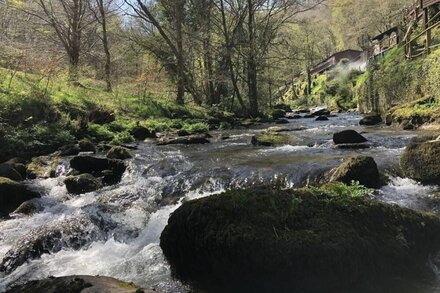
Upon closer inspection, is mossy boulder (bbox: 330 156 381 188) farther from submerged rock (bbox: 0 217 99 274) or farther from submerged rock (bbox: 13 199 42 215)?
submerged rock (bbox: 13 199 42 215)

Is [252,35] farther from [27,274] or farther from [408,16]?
[27,274]

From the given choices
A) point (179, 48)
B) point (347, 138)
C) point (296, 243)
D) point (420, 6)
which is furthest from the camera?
point (179, 48)

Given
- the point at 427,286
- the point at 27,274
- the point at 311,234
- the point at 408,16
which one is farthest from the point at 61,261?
the point at 408,16

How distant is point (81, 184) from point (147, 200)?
7.36 ft

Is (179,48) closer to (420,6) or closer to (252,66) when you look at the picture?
(252,66)

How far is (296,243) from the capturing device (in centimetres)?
506

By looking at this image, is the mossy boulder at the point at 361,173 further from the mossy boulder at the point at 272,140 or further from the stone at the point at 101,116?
the stone at the point at 101,116

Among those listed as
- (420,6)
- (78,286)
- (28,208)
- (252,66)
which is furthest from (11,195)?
(420,6)

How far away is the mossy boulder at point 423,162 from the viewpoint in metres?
8.85

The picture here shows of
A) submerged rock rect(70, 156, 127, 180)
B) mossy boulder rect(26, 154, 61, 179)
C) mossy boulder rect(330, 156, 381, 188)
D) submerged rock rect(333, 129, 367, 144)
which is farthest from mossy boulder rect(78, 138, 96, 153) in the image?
mossy boulder rect(330, 156, 381, 188)

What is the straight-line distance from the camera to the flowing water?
6613 mm

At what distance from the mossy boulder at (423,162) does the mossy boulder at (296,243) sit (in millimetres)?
3156

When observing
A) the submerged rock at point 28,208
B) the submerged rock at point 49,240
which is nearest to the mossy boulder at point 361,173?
the submerged rock at point 49,240

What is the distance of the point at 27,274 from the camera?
6508 millimetres
